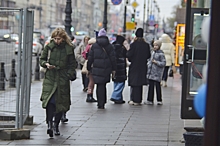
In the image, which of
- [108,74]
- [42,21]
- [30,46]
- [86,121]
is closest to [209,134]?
[30,46]

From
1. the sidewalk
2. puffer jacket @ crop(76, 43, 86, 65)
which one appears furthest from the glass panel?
puffer jacket @ crop(76, 43, 86, 65)

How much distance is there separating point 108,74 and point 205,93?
1033cm

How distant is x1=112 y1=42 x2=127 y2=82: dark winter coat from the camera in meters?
15.0

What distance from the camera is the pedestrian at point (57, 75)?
375 inches

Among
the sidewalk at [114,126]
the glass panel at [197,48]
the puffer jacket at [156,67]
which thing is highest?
the glass panel at [197,48]

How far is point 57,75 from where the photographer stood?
9602 millimetres

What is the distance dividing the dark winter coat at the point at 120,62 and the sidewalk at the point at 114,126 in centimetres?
71

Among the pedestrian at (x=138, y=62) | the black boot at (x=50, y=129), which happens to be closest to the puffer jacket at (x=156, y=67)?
the pedestrian at (x=138, y=62)

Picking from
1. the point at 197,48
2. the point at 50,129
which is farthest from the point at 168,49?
the point at 50,129

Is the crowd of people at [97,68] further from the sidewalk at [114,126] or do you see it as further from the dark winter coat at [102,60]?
the sidewalk at [114,126]

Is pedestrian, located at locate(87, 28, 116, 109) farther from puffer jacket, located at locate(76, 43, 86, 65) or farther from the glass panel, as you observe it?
the glass panel

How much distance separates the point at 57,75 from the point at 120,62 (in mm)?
5497

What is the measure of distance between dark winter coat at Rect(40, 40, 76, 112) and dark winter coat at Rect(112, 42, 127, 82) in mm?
5278

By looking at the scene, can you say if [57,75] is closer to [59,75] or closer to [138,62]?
[59,75]
